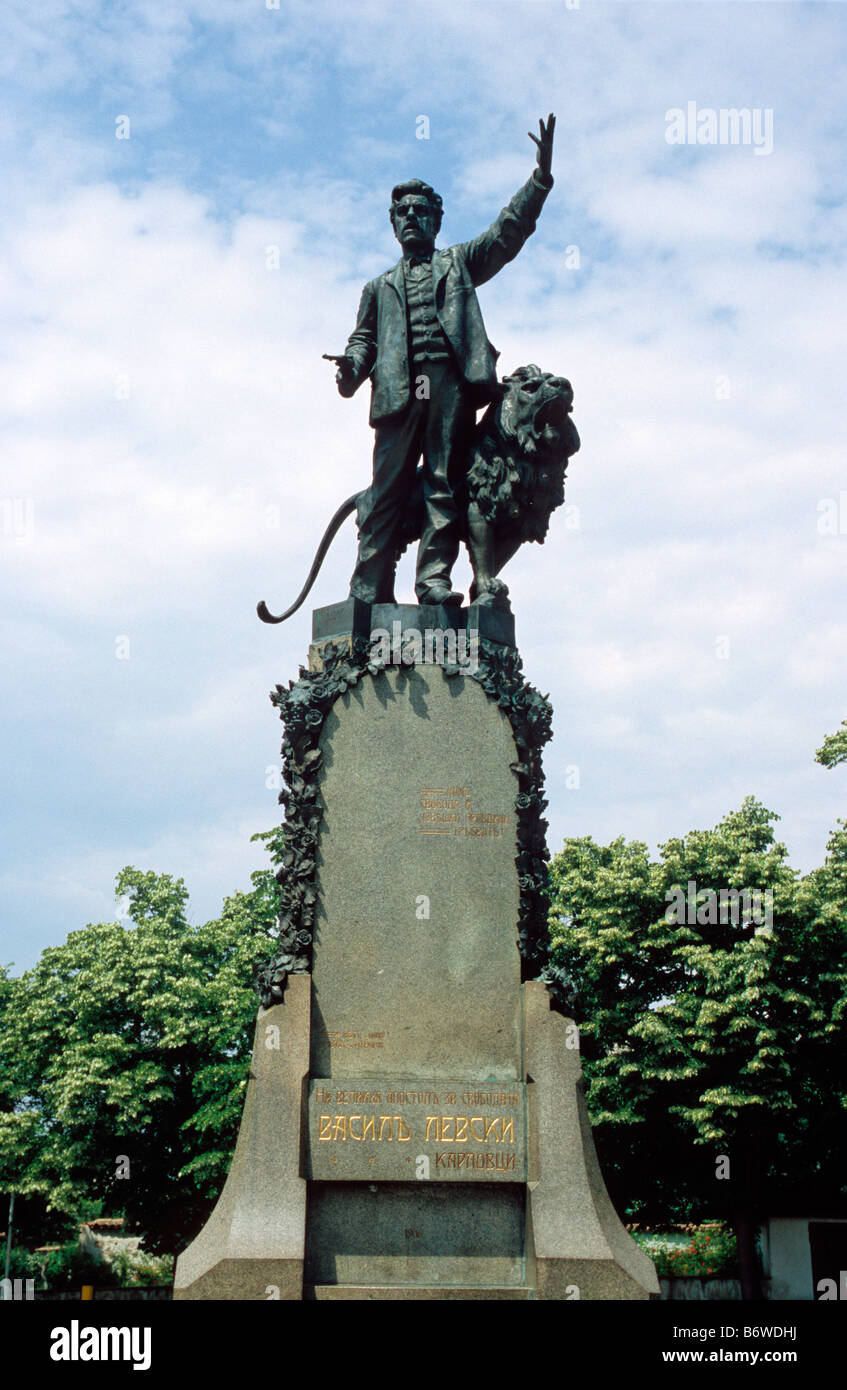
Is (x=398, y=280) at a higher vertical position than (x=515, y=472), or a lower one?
higher

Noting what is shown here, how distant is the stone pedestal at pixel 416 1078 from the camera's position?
9531 millimetres

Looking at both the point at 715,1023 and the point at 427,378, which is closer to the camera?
the point at 427,378

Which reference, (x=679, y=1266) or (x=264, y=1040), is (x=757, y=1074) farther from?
(x=264, y=1040)

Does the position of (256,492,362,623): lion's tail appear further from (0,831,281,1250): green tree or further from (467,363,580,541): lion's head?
(0,831,281,1250): green tree

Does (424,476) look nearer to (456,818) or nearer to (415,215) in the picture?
(415,215)

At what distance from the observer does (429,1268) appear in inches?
379

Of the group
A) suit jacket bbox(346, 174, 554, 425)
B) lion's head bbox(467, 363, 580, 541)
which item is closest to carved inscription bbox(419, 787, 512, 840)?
lion's head bbox(467, 363, 580, 541)

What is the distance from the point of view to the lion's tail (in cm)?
1263

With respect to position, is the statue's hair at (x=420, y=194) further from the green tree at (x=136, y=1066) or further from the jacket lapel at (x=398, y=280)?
the green tree at (x=136, y=1066)

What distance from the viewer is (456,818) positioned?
1067cm

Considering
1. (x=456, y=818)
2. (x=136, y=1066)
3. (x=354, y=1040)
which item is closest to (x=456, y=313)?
(x=456, y=818)

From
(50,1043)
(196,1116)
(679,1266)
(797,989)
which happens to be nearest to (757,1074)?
(797,989)

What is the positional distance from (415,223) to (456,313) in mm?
1027

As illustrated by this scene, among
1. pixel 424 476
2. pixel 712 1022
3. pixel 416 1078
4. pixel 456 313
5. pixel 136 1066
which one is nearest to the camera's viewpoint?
pixel 416 1078
